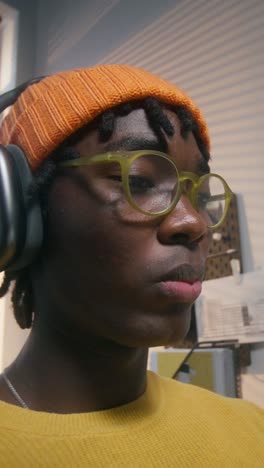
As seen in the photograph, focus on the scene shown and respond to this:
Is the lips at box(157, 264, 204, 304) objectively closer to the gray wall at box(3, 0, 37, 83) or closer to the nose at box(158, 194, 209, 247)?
the nose at box(158, 194, 209, 247)

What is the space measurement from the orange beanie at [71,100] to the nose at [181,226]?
6.3 inches

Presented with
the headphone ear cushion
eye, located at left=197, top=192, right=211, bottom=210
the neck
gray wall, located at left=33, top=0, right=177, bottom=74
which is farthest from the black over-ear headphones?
gray wall, located at left=33, top=0, right=177, bottom=74

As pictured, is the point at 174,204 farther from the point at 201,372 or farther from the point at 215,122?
the point at 215,122

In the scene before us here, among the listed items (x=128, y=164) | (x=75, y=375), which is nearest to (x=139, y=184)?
(x=128, y=164)

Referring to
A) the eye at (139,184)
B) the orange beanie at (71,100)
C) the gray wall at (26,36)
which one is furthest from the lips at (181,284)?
the gray wall at (26,36)

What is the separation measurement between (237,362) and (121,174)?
0.76 m

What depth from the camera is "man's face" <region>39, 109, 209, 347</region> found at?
56 centimetres

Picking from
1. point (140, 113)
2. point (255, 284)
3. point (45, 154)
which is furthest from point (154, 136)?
point (255, 284)

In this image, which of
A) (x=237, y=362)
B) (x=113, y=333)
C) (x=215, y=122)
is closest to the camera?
(x=113, y=333)

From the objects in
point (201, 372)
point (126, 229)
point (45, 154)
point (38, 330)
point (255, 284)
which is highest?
point (45, 154)

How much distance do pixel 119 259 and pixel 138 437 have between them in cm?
23

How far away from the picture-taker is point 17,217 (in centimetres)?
59

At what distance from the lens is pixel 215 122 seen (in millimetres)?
1348

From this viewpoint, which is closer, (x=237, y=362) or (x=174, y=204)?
(x=174, y=204)
